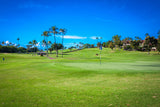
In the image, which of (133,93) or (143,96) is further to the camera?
(133,93)

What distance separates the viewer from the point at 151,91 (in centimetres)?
750

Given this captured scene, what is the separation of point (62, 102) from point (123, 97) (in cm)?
355

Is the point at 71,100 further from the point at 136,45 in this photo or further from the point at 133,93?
the point at 136,45

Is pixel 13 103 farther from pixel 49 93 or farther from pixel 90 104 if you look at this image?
pixel 90 104

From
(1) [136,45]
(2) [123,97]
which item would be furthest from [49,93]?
Result: (1) [136,45]

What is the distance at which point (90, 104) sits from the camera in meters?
6.20

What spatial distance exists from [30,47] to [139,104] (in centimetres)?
18599

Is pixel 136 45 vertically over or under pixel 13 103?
over

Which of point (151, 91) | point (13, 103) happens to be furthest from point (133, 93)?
point (13, 103)

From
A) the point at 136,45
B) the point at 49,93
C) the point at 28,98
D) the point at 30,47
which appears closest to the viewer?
the point at 28,98

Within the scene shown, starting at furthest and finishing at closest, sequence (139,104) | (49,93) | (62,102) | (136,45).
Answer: (136,45) < (49,93) < (62,102) < (139,104)

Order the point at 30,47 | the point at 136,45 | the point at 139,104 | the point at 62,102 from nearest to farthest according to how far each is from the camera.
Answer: the point at 139,104 → the point at 62,102 → the point at 136,45 → the point at 30,47

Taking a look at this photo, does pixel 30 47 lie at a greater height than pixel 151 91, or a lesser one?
greater

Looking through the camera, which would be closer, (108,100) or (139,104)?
(139,104)
